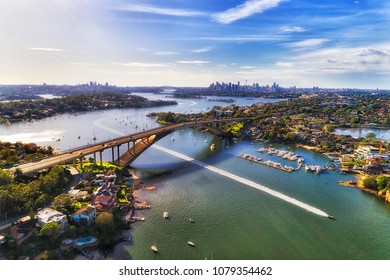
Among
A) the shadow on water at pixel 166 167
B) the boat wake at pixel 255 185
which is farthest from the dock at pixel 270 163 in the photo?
the boat wake at pixel 255 185

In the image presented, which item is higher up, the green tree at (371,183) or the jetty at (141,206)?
the green tree at (371,183)

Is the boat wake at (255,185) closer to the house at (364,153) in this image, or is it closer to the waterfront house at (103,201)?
the waterfront house at (103,201)

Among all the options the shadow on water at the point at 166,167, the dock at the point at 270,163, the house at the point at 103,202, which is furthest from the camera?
the dock at the point at 270,163

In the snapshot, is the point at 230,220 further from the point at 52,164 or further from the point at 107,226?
the point at 52,164

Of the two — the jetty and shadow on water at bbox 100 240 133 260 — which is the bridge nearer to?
the jetty

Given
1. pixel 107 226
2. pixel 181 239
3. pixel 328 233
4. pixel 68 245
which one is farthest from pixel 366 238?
pixel 68 245

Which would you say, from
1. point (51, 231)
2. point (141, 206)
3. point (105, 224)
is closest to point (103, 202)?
point (105, 224)
